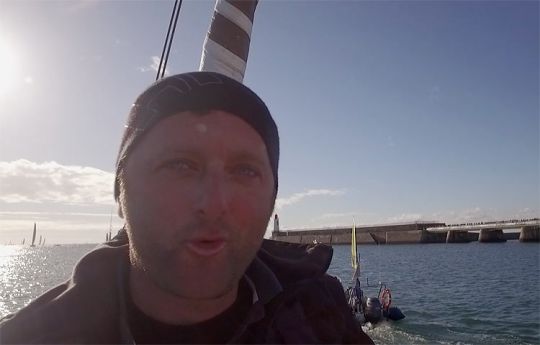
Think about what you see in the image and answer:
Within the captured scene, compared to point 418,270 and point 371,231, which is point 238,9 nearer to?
point 418,270

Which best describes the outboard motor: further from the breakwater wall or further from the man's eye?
the breakwater wall

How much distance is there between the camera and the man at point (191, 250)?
5.49 ft

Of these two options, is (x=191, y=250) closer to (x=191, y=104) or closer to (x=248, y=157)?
(x=248, y=157)

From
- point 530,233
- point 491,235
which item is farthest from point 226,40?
point 491,235

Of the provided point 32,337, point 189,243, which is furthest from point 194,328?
point 32,337

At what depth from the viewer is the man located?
1.67m

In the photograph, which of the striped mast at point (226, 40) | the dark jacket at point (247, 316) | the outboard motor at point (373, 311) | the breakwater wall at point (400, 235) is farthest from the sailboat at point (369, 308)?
the breakwater wall at point (400, 235)

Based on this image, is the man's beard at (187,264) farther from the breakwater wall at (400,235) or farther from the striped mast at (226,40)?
the breakwater wall at (400,235)

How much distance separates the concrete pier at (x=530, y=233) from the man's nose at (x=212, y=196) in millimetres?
109487

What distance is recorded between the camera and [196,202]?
5.44 feet

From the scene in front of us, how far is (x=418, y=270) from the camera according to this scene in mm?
52062

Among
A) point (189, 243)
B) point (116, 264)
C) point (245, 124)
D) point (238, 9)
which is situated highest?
point (238, 9)

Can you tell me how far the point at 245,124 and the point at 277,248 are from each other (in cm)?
102

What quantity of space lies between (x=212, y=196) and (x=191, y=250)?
25 cm
